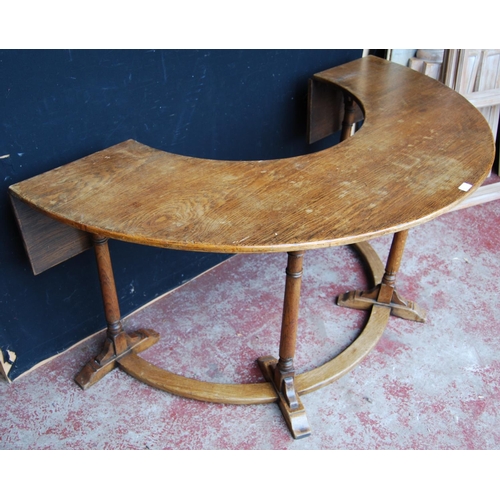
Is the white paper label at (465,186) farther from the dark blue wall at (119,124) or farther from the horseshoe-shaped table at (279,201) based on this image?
the dark blue wall at (119,124)

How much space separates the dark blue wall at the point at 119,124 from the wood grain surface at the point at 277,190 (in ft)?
0.50

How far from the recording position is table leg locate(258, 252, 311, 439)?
201cm

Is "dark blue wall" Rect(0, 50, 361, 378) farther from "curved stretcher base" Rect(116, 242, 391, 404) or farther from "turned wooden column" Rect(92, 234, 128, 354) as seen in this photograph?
"curved stretcher base" Rect(116, 242, 391, 404)

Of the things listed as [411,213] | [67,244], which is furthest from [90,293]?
[411,213]

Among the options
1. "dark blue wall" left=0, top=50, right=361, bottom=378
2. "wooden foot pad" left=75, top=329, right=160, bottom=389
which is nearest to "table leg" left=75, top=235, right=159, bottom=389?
"wooden foot pad" left=75, top=329, right=160, bottom=389

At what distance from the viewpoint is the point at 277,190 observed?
1.76 metres

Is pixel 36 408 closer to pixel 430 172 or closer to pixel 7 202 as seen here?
pixel 7 202

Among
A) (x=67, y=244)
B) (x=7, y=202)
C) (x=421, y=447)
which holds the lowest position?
(x=421, y=447)

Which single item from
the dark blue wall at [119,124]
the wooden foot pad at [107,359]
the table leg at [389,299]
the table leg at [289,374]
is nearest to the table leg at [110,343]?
the wooden foot pad at [107,359]

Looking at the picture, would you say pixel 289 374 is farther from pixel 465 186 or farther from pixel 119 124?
pixel 119 124

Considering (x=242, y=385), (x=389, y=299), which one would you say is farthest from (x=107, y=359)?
(x=389, y=299)

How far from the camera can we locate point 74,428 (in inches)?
83.4

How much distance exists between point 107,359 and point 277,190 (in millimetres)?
1089

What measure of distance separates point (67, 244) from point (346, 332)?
127cm
